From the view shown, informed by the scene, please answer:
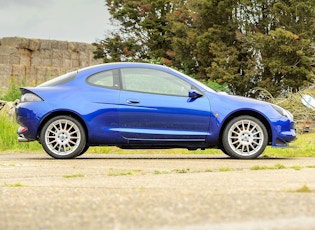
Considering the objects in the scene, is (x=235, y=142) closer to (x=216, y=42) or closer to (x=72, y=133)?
(x=72, y=133)

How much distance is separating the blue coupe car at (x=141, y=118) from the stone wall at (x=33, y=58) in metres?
34.3

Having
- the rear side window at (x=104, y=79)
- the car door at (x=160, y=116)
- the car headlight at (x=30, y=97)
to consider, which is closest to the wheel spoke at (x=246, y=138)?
the car door at (x=160, y=116)

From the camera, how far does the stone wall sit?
46.7m

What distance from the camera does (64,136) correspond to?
12.2 metres

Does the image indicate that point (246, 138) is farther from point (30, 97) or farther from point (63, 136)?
point (30, 97)

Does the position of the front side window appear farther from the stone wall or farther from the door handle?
the stone wall

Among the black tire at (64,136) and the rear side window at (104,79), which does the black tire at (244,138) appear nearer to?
the rear side window at (104,79)

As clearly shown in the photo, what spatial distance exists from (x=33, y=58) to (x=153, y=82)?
3528cm

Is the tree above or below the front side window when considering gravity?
above

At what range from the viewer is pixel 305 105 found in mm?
22891

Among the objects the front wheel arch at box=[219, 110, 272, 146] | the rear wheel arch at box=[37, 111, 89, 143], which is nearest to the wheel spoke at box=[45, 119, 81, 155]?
the rear wheel arch at box=[37, 111, 89, 143]

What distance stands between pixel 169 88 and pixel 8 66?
3514 centimetres

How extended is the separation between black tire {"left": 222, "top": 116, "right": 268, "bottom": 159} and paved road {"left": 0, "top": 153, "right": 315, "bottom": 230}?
6.90 ft

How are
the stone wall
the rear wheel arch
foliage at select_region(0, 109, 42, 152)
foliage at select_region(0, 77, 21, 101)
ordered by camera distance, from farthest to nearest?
the stone wall → foliage at select_region(0, 77, 21, 101) → foliage at select_region(0, 109, 42, 152) → the rear wheel arch
